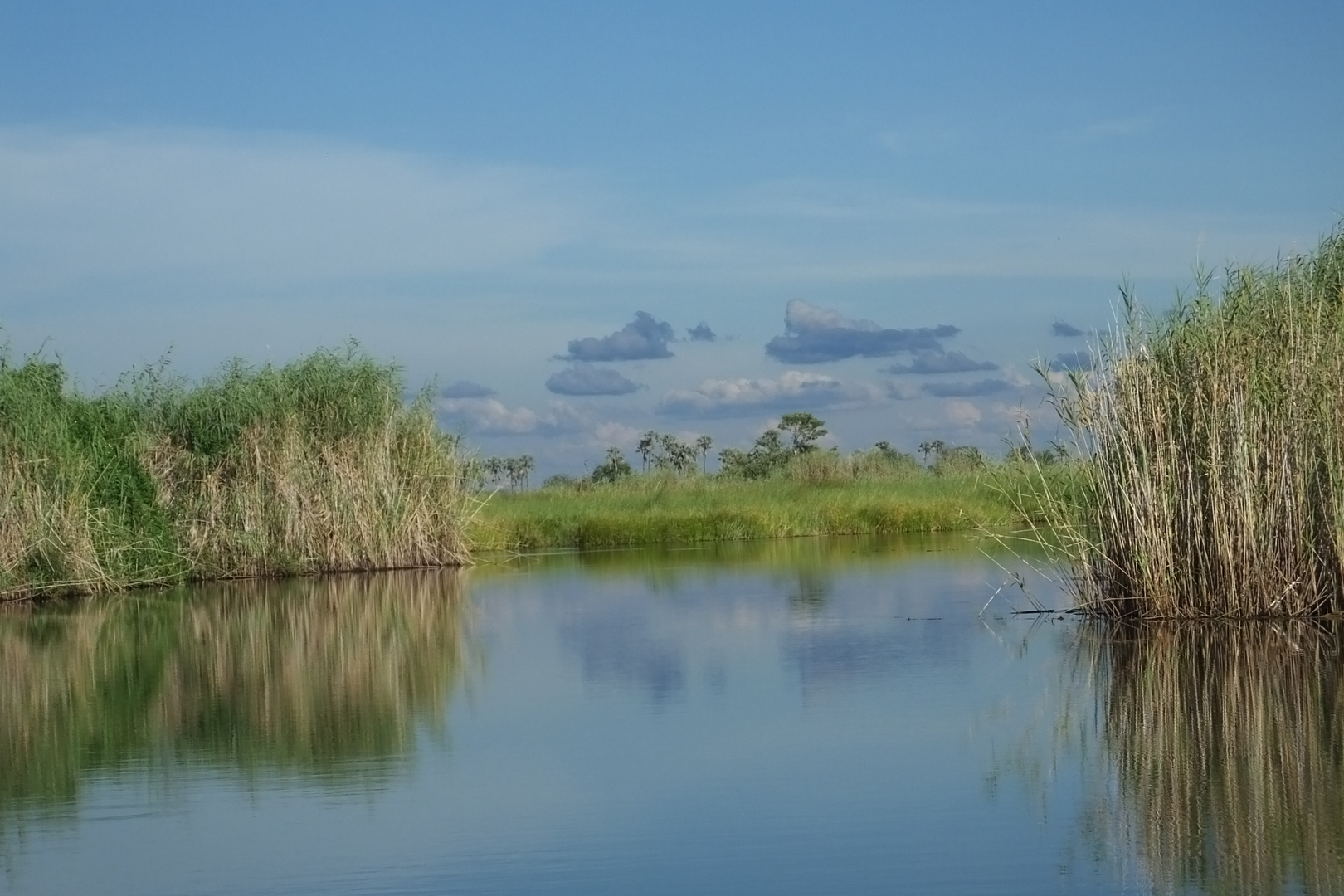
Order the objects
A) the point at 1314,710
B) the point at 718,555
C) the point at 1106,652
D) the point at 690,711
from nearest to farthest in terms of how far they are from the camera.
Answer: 1. the point at 1314,710
2. the point at 690,711
3. the point at 1106,652
4. the point at 718,555

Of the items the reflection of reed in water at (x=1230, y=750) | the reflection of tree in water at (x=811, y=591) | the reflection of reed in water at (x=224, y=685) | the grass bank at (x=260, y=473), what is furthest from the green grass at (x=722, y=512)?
the reflection of reed in water at (x=1230, y=750)

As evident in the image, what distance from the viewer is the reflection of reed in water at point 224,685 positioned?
793 centimetres

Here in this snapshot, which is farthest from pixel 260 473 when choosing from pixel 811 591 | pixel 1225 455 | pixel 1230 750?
pixel 1230 750

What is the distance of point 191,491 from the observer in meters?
21.6

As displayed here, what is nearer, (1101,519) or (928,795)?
(928,795)

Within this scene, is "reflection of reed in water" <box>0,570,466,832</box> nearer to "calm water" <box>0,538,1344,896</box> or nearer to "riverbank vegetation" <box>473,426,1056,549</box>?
"calm water" <box>0,538,1344,896</box>

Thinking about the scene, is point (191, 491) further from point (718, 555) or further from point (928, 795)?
point (928, 795)

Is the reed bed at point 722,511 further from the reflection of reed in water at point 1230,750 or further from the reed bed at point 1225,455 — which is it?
the reflection of reed in water at point 1230,750

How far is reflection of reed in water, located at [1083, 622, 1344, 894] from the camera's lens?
5.09 m

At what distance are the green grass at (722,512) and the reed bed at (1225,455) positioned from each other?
1548cm

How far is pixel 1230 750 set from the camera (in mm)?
6961

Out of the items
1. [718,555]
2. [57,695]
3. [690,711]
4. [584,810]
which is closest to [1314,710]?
[690,711]

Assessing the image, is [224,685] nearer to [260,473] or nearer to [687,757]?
[687,757]

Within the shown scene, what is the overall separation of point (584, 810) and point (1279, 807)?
2.61 metres
